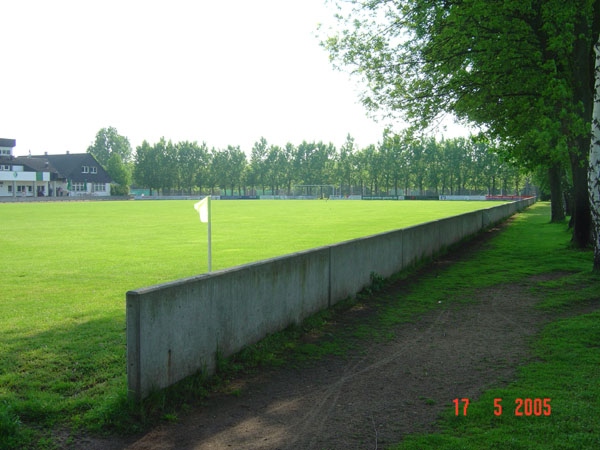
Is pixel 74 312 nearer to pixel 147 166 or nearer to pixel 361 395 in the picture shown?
pixel 361 395

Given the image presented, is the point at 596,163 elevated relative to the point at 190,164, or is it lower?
lower

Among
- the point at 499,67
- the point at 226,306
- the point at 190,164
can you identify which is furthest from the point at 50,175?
the point at 226,306

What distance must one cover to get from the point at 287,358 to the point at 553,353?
3265mm

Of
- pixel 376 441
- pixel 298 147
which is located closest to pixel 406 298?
pixel 376 441

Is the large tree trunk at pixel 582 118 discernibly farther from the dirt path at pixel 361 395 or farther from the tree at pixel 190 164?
the tree at pixel 190 164

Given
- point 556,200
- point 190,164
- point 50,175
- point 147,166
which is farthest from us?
point 190,164

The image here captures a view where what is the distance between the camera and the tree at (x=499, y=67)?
14969 mm

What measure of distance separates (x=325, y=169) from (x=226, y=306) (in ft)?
472

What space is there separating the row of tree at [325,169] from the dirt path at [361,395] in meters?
122

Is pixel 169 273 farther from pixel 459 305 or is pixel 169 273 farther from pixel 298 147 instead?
pixel 298 147

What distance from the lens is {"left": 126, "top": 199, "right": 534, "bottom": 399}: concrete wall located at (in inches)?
192

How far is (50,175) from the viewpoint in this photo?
97750mm

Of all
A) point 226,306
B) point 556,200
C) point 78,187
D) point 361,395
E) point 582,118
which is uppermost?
point 582,118

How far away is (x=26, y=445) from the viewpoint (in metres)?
4.23
